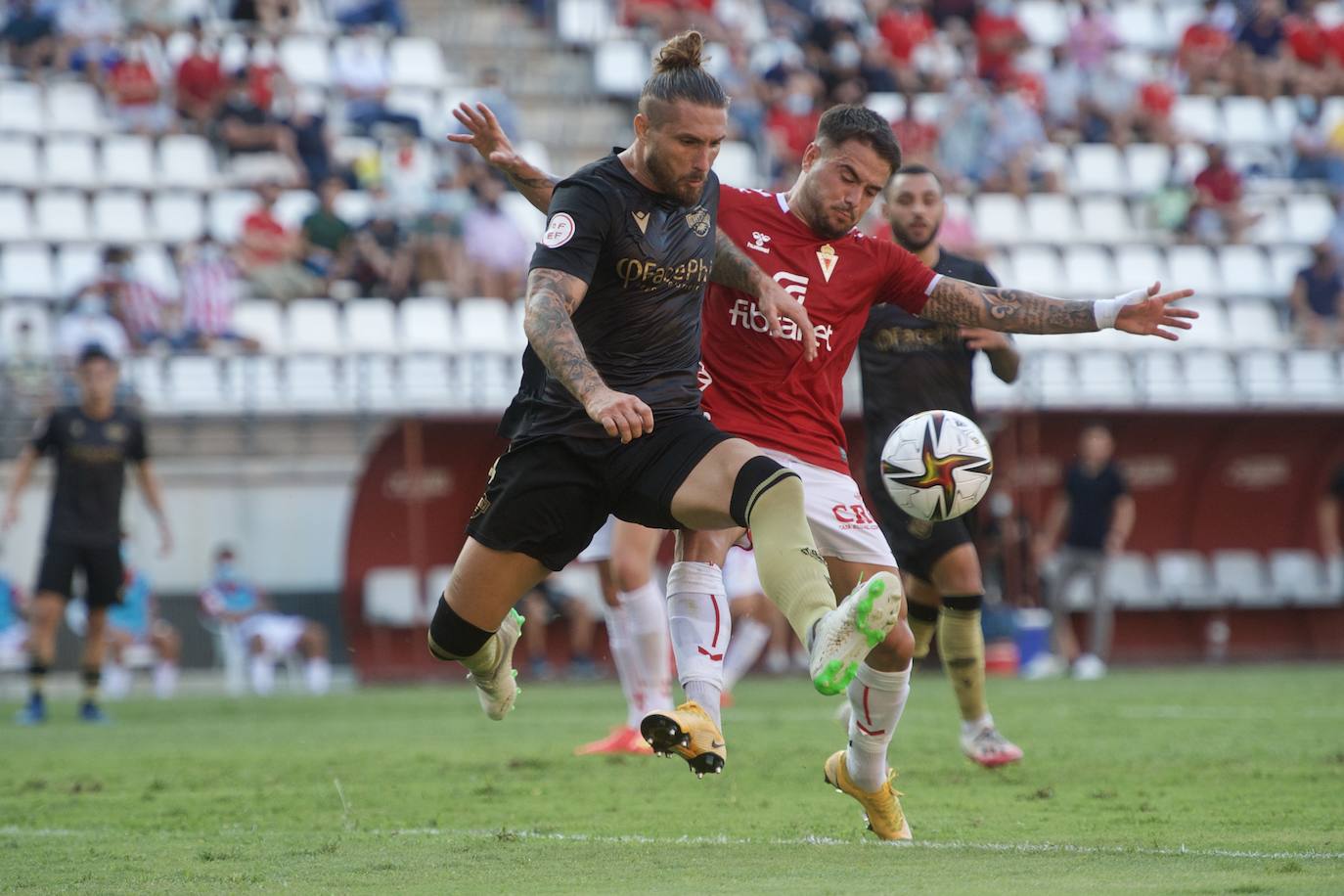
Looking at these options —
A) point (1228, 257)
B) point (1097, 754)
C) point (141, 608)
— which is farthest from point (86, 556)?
point (1228, 257)

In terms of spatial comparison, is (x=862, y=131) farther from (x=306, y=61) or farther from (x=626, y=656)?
(x=306, y=61)

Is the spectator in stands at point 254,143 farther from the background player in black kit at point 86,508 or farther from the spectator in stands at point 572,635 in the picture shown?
the background player in black kit at point 86,508

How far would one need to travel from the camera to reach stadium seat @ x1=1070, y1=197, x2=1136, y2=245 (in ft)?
78.9

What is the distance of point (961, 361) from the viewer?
9227 millimetres

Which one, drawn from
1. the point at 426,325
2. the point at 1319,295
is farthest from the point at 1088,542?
the point at 426,325

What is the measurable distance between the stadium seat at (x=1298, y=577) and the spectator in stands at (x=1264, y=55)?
8.86 meters

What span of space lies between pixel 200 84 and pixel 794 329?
617 inches

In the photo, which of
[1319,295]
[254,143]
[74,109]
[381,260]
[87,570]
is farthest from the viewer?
[1319,295]

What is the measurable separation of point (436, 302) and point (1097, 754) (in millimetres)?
11633

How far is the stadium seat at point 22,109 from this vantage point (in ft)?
67.1

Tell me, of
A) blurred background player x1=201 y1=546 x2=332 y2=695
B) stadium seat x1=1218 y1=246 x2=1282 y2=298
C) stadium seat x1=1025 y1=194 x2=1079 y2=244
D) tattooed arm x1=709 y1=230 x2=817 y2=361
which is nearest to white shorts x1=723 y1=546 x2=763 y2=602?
blurred background player x1=201 y1=546 x2=332 y2=695

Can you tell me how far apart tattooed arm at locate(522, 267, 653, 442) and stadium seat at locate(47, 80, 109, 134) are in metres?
16.2

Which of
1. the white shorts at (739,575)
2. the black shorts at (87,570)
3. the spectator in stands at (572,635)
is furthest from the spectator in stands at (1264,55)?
the black shorts at (87,570)

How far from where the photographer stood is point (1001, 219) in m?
23.3
